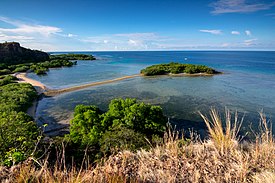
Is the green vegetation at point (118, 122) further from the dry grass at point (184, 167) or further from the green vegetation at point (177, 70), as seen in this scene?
the green vegetation at point (177, 70)

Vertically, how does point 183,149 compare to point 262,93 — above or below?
above

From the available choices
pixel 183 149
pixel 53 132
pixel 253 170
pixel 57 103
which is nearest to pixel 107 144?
pixel 183 149

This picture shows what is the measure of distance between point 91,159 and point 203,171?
5155 mm

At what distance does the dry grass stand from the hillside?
61765 millimetres

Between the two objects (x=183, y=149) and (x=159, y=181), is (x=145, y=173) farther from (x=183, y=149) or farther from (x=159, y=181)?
(x=183, y=149)

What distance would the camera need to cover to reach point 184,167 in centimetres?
368

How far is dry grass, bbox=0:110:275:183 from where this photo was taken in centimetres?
299

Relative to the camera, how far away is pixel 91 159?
24.0 feet

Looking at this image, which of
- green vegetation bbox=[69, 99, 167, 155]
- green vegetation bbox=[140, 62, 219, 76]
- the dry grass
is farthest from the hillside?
the dry grass

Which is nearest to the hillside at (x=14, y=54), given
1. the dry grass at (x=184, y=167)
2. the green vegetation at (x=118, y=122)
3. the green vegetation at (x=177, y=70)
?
the green vegetation at (x=177, y=70)

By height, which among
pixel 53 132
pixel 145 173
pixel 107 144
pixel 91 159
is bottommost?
pixel 53 132

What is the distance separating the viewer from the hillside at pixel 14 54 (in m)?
55.7

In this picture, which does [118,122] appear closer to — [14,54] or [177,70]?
[177,70]

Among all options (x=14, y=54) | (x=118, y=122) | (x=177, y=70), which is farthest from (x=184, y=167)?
(x=14, y=54)
